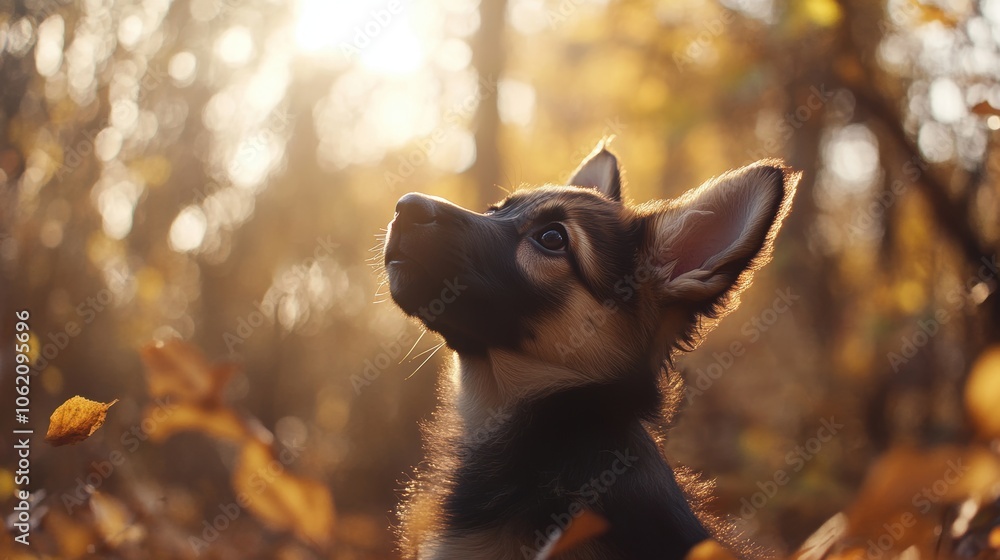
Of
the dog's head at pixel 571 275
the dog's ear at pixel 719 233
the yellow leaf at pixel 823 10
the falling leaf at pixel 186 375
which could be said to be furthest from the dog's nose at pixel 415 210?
the yellow leaf at pixel 823 10

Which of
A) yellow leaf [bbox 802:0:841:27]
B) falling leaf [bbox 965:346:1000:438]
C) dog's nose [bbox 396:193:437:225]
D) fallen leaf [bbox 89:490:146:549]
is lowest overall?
fallen leaf [bbox 89:490:146:549]

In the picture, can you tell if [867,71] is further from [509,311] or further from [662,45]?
[509,311]

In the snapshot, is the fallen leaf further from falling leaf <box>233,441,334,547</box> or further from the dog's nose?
the dog's nose

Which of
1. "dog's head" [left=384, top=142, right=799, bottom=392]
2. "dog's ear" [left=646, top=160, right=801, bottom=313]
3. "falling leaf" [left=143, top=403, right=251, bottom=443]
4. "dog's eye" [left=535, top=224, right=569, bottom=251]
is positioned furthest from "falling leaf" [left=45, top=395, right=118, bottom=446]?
"dog's ear" [left=646, top=160, right=801, bottom=313]

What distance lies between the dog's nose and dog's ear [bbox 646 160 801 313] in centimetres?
117

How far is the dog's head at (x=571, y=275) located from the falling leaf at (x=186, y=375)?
1241mm

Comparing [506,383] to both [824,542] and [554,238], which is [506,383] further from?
[824,542]

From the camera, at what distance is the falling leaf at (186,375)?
246 cm

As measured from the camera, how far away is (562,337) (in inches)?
147

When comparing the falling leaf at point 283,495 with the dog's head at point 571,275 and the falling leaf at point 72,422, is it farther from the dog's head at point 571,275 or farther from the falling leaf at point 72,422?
the dog's head at point 571,275

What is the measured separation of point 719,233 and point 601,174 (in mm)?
1380

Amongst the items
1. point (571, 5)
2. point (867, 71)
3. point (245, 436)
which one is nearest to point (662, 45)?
point (571, 5)

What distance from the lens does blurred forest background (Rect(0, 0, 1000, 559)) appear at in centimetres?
443

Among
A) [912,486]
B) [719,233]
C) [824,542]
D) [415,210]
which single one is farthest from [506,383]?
[912,486]
